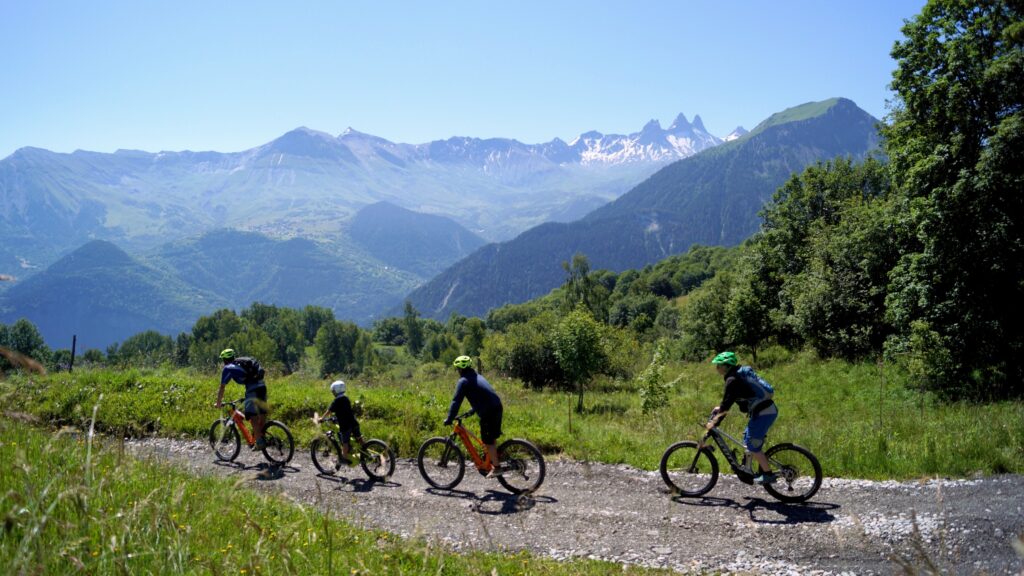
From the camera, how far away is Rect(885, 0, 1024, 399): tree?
52.4 ft

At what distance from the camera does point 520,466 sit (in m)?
10.2

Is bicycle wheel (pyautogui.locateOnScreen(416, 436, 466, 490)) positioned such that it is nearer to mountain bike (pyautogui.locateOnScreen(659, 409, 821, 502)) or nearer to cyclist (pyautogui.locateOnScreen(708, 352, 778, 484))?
mountain bike (pyautogui.locateOnScreen(659, 409, 821, 502))

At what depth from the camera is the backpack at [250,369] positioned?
1162 cm

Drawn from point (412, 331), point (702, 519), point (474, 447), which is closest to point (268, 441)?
point (474, 447)

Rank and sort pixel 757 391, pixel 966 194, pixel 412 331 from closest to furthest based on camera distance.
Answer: pixel 757 391, pixel 966 194, pixel 412 331

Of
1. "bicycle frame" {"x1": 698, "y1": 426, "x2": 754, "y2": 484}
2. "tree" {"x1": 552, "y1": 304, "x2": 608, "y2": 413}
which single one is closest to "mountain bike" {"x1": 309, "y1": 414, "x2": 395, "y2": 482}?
"bicycle frame" {"x1": 698, "y1": 426, "x2": 754, "y2": 484}

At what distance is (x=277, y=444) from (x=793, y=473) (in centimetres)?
1012

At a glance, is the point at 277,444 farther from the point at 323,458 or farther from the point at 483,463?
the point at 483,463

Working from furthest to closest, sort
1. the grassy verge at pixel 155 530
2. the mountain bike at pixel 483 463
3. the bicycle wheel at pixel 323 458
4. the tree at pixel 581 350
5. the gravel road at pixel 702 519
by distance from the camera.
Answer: the tree at pixel 581 350
the bicycle wheel at pixel 323 458
the mountain bike at pixel 483 463
the gravel road at pixel 702 519
the grassy verge at pixel 155 530

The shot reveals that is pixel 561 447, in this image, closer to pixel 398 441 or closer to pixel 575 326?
pixel 398 441

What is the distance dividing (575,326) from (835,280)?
1469 cm

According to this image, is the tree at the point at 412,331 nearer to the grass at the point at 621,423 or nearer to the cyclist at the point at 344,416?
the grass at the point at 621,423

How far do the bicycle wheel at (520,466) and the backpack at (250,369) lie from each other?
545 cm

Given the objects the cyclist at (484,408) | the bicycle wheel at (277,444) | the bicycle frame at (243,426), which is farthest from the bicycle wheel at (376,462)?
the bicycle frame at (243,426)
